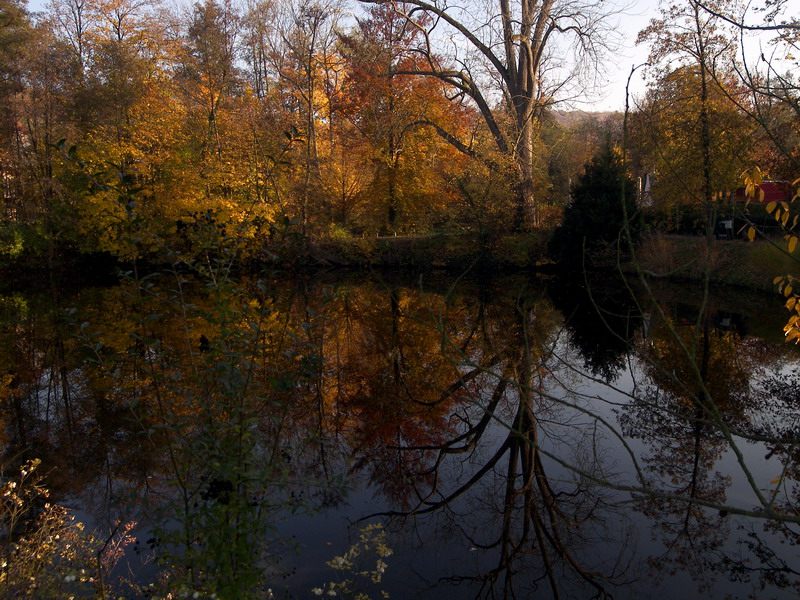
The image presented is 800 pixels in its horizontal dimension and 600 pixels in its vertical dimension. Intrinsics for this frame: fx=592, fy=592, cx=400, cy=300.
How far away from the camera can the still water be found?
3361 mm

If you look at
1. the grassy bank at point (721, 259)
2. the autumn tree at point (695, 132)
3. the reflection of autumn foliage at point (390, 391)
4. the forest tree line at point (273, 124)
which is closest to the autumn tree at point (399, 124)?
the forest tree line at point (273, 124)

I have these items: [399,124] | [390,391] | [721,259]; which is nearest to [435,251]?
[399,124]

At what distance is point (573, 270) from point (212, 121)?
49.8ft

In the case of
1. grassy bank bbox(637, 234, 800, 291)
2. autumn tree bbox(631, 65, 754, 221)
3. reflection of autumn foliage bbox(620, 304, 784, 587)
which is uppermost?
autumn tree bbox(631, 65, 754, 221)

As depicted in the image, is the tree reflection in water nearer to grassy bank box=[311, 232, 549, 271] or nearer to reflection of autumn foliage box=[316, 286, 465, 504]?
reflection of autumn foliage box=[316, 286, 465, 504]

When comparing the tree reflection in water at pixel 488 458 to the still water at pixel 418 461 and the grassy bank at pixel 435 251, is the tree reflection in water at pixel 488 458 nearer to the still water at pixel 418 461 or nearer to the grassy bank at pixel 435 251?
the still water at pixel 418 461

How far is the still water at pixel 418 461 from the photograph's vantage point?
3361 mm

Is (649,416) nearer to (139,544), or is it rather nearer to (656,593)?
(656,593)

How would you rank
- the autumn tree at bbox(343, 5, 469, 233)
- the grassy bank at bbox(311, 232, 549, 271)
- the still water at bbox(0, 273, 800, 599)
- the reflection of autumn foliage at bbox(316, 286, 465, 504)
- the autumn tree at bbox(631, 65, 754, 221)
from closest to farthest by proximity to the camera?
1. the still water at bbox(0, 273, 800, 599)
2. the reflection of autumn foliage at bbox(316, 286, 465, 504)
3. the autumn tree at bbox(631, 65, 754, 221)
4. the grassy bank at bbox(311, 232, 549, 271)
5. the autumn tree at bbox(343, 5, 469, 233)

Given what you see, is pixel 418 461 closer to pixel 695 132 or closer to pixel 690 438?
pixel 690 438

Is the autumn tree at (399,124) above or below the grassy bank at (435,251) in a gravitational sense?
above

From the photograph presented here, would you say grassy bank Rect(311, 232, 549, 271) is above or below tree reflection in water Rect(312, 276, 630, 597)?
above

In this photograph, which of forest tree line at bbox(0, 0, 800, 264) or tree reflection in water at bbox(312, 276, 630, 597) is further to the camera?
forest tree line at bbox(0, 0, 800, 264)

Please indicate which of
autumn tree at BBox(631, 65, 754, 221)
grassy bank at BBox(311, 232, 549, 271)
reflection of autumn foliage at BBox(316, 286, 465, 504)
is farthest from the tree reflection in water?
grassy bank at BBox(311, 232, 549, 271)
